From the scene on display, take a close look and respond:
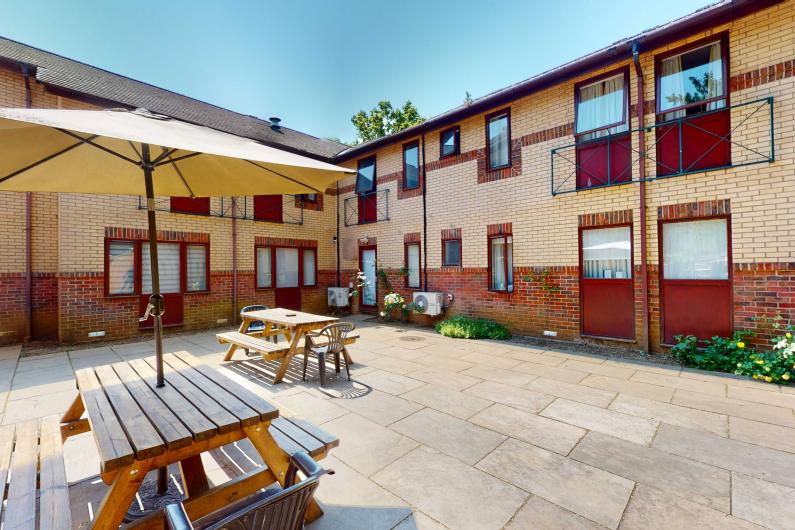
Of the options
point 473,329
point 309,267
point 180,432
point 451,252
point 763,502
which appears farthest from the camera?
point 309,267

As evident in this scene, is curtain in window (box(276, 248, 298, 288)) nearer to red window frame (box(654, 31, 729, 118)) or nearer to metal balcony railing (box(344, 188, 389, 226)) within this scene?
metal balcony railing (box(344, 188, 389, 226))

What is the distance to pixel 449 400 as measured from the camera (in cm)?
437

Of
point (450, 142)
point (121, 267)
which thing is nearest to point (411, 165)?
point (450, 142)

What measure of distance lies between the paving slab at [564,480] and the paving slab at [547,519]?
0.06 meters

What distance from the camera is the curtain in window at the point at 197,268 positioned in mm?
9680

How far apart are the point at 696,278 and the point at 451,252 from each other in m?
5.31

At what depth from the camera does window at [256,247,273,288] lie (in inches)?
441

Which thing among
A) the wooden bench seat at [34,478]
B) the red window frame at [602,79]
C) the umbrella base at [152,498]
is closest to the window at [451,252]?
the red window frame at [602,79]

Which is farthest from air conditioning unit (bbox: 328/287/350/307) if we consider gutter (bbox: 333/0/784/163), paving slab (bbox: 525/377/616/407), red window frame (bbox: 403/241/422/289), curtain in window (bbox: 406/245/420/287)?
paving slab (bbox: 525/377/616/407)

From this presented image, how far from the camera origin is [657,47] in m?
6.45

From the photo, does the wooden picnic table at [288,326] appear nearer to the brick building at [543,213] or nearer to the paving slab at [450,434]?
the paving slab at [450,434]

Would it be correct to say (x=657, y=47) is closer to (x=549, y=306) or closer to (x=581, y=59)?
(x=581, y=59)

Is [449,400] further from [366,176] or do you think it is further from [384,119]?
[384,119]

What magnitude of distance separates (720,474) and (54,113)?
5.33 m
